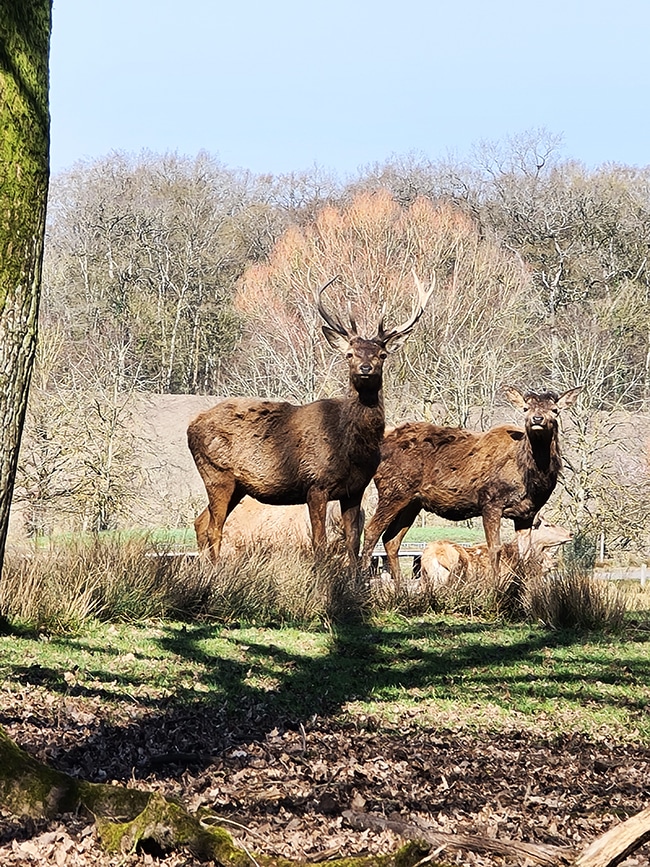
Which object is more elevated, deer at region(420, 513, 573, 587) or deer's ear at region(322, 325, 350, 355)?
deer's ear at region(322, 325, 350, 355)

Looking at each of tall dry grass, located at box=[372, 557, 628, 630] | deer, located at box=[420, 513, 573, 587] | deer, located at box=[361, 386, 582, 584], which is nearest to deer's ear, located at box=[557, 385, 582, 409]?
deer, located at box=[361, 386, 582, 584]

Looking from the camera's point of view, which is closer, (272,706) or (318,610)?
(272,706)

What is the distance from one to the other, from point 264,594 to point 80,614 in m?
2.26

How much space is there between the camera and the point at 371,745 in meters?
6.10

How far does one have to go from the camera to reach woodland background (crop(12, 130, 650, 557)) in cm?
2659

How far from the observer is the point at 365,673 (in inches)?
327

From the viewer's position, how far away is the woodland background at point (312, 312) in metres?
26.6

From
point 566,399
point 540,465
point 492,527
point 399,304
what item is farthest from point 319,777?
point 399,304

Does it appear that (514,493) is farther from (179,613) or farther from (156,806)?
(156,806)

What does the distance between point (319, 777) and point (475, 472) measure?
31.3ft

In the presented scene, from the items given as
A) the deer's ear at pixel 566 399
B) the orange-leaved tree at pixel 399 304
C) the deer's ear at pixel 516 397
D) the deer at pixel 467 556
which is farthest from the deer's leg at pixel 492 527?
the orange-leaved tree at pixel 399 304

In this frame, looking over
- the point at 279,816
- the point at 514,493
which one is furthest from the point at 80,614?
the point at 514,493

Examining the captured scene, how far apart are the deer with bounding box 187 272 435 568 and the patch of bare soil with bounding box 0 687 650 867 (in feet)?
19.5

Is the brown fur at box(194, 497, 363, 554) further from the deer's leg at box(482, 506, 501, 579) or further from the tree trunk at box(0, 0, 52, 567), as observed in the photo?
the tree trunk at box(0, 0, 52, 567)
